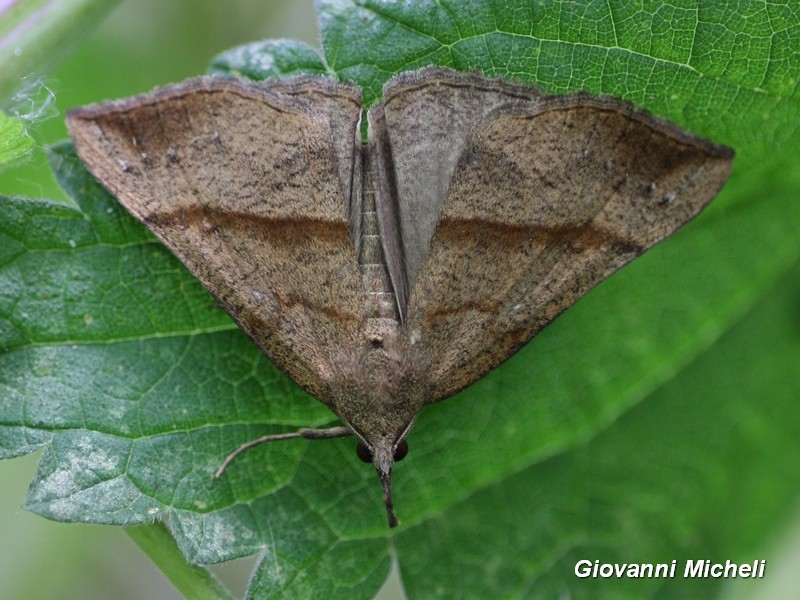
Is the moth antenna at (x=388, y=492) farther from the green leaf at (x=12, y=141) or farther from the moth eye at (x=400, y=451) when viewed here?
the green leaf at (x=12, y=141)

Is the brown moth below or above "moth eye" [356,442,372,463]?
above

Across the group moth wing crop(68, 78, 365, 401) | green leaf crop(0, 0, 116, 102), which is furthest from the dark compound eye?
green leaf crop(0, 0, 116, 102)

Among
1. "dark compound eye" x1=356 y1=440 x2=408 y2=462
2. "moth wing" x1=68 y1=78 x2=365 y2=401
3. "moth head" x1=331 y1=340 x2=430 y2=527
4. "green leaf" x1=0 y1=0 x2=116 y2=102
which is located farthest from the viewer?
"dark compound eye" x1=356 y1=440 x2=408 y2=462

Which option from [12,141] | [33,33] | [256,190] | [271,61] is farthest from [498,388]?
[33,33]

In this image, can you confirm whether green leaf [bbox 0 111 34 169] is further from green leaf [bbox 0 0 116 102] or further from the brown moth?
the brown moth

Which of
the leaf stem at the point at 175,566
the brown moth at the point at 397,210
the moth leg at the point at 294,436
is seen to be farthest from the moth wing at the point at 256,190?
the leaf stem at the point at 175,566

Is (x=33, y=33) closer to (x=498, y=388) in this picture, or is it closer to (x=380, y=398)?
(x=380, y=398)
